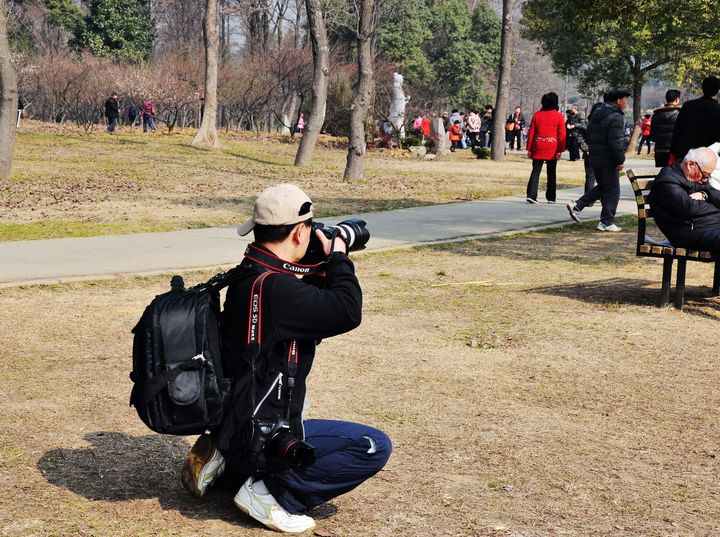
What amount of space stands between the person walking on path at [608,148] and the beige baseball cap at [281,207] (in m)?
9.79

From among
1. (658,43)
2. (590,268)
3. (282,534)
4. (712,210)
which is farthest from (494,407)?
(658,43)

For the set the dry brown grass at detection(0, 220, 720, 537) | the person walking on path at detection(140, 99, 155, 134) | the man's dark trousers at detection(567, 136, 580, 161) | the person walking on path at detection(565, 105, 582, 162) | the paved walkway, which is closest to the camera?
the dry brown grass at detection(0, 220, 720, 537)

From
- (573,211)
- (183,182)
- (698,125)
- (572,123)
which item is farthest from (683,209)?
(572,123)

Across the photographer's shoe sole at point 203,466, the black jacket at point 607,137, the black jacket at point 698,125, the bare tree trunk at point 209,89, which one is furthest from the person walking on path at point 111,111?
the photographer's shoe sole at point 203,466

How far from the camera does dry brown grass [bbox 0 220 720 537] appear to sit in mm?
4199

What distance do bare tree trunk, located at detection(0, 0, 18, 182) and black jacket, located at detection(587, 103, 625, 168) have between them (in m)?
9.86

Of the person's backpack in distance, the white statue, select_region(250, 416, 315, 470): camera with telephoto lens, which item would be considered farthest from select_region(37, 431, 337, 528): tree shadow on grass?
the white statue

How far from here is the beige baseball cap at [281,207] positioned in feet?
12.3

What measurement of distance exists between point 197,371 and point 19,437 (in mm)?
1761

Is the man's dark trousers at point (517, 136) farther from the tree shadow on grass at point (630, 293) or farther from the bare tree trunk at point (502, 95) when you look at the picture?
the tree shadow on grass at point (630, 293)

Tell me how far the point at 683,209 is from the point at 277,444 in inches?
203

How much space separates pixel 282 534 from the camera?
3.99m

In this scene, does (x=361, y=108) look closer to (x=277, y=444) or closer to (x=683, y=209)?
(x=683, y=209)

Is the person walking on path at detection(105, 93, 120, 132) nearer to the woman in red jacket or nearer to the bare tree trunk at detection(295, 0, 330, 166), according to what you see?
the bare tree trunk at detection(295, 0, 330, 166)
